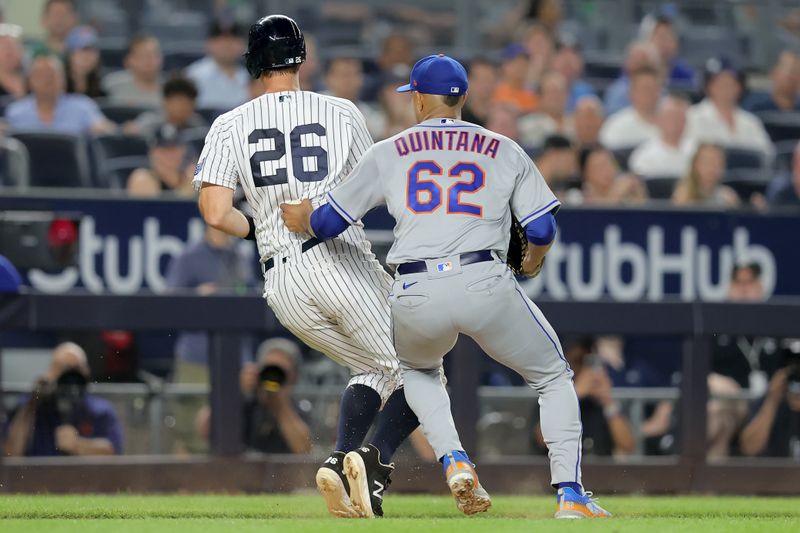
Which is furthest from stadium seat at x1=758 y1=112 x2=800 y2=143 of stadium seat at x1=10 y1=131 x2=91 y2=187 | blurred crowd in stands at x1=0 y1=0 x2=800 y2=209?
stadium seat at x1=10 y1=131 x2=91 y2=187

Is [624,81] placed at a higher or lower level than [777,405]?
higher

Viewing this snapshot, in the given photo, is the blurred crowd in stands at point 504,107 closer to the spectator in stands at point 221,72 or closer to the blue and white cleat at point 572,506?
the spectator in stands at point 221,72

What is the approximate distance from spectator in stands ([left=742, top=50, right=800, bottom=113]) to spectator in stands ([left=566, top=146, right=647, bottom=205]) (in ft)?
10.1

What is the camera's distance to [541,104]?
1139 centimetres

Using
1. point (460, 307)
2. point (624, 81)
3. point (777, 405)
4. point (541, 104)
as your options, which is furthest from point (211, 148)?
point (624, 81)

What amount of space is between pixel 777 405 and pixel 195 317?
10.4ft

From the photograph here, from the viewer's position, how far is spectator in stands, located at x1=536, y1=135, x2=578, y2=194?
9781 mm

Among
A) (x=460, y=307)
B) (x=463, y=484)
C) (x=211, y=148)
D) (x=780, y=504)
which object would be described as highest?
(x=211, y=148)

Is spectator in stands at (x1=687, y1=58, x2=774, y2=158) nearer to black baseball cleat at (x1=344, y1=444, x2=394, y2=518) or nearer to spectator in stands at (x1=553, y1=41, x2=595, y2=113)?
spectator in stands at (x1=553, y1=41, x2=595, y2=113)

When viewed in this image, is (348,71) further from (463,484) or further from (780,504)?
(463,484)

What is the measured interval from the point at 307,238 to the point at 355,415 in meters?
0.66

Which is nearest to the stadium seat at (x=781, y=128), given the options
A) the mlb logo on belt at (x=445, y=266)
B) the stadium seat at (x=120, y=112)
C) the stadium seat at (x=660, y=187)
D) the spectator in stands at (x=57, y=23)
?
the stadium seat at (x=660, y=187)

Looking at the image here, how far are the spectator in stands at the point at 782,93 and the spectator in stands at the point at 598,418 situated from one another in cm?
513

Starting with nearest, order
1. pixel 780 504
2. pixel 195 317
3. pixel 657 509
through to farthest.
→ 1. pixel 657 509
2. pixel 780 504
3. pixel 195 317
